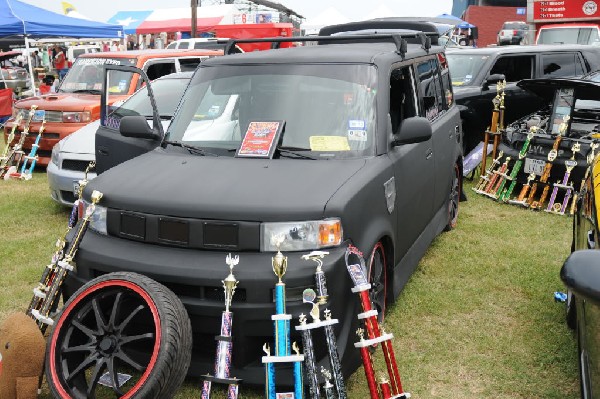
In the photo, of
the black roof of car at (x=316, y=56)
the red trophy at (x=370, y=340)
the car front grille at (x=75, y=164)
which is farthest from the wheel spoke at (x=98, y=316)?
the car front grille at (x=75, y=164)

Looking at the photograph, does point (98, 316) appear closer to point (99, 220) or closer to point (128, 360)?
point (128, 360)

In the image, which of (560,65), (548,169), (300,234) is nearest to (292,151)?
(300,234)

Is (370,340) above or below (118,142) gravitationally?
below

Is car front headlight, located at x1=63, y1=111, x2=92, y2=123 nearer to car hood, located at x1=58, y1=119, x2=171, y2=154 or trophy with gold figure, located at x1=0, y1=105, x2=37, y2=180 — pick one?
trophy with gold figure, located at x1=0, y1=105, x2=37, y2=180

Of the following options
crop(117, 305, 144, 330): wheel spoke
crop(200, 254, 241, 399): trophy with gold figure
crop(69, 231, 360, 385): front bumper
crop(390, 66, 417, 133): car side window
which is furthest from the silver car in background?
crop(200, 254, 241, 399): trophy with gold figure

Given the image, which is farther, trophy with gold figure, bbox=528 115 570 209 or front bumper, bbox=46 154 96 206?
trophy with gold figure, bbox=528 115 570 209

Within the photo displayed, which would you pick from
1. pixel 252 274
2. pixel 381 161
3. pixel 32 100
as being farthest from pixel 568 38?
pixel 252 274

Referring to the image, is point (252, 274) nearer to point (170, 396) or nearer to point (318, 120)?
point (170, 396)

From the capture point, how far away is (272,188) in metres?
3.46

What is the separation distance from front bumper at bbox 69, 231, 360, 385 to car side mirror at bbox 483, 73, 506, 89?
6.99 meters

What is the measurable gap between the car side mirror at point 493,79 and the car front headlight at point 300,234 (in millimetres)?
6999

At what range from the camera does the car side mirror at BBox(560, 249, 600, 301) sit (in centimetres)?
188

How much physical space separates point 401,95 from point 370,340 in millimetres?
2349

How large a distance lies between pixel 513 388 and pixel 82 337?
2.36 m
